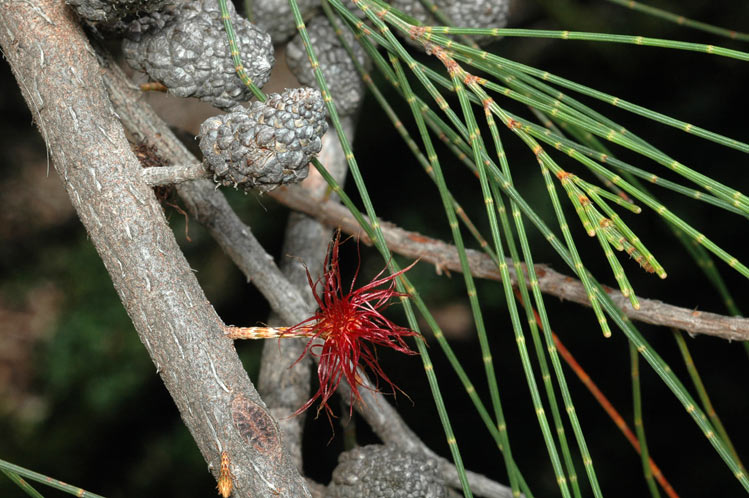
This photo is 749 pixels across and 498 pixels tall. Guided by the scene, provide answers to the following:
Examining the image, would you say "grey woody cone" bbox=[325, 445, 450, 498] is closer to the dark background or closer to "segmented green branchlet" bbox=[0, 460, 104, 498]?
"segmented green branchlet" bbox=[0, 460, 104, 498]

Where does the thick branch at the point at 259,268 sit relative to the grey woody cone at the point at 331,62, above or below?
below

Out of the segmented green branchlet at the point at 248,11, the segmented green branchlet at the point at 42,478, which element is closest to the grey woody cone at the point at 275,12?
the segmented green branchlet at the point at 248,11

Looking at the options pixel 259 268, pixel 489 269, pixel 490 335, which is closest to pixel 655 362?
pixel 489 269

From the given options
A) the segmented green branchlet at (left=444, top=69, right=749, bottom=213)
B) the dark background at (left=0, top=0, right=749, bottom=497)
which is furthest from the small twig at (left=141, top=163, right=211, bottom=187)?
the dark background at (left=0, top=0, right=749, bottom=497)

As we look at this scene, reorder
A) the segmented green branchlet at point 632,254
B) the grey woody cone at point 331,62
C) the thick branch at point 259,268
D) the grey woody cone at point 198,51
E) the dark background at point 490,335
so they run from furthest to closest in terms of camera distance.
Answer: the dark background at point 490,335 < the grey woody cone at point 331,62 < the thick branch at point 259,268 < the grey woody cone at point 198,51 < the segmented green branchlet at point 632,254

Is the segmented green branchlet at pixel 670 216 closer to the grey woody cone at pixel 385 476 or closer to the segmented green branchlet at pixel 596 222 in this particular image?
the segmented green branchlet at pixel 596 222

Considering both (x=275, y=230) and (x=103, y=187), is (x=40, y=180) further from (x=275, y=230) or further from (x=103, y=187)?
(x=103, y=187)

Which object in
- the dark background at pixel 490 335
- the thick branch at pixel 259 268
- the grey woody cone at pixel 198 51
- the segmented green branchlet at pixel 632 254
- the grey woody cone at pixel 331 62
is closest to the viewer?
the segmented green branchlet at pixel 632 254

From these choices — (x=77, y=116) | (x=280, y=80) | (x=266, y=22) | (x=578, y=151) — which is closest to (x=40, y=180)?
(x=280, y=80)
